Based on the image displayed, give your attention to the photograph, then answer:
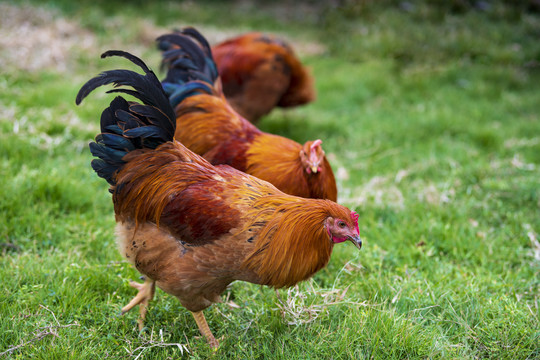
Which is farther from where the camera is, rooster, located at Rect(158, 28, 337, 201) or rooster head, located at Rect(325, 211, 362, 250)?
rooster, located at Rect(158, 28, 337, 201)

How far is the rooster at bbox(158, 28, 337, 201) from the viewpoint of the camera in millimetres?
3727

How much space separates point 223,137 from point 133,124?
1.25 m

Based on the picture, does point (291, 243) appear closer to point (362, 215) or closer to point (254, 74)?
point (362, 215)

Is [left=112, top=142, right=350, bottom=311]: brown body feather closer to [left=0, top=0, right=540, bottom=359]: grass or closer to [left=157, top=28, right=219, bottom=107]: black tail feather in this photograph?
[left=0, top=0, right=540, bottom=359]: grass

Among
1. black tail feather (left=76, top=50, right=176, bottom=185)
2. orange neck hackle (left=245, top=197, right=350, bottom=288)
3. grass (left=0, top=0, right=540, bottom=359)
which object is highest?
black tail feather (left=76, top=50, right=176, bottom=185)

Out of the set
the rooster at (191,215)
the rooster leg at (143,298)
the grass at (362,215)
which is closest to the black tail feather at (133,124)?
the rooster at (191,215)

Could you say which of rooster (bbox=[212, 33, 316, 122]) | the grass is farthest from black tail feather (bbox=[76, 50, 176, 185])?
rooster (bbox=[212, 33, 316, 122])

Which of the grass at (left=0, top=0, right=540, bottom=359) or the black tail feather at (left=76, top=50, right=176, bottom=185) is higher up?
the black tail feather at (left=76, top=50, right=176, bottom=185)

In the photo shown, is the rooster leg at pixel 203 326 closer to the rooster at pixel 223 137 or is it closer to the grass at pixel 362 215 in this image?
the grass at pixel 362 215

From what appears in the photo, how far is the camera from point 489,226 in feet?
14.9

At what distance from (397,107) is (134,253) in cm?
618

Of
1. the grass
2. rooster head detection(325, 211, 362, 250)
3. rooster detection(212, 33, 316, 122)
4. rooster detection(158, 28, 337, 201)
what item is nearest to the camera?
rooster head detection(325, 211, 362, 250)

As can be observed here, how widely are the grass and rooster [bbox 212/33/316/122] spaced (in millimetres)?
850

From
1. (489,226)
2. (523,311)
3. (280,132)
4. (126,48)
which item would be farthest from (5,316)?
(126,48)
